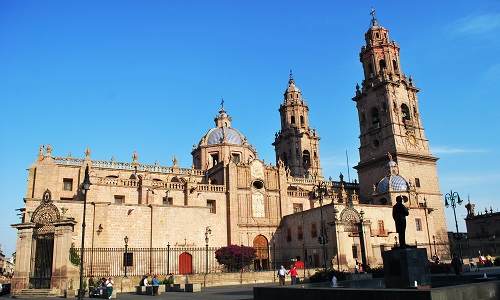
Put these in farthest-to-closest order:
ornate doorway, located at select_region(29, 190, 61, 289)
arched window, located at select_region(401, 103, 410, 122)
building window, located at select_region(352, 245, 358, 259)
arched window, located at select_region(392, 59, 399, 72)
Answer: arched window, located at select_region(392, 59, 399, 72), arched window, located at select_region(401, 103, 410, 122), building window, located at select_region(352, 245, 358, 259), ornate doorway, located at select_region(29, 190, 61, 289)

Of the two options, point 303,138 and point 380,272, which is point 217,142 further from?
point 380,272

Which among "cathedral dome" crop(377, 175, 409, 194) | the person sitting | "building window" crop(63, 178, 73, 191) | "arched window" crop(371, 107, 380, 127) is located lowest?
the person sitting

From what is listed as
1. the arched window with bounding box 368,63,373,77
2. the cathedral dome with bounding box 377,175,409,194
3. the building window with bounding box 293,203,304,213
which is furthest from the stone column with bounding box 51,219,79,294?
the arched window with bounding box 368,63,373,77

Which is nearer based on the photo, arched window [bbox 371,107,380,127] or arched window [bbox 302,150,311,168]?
arched window [bbox 371,107,380,127]

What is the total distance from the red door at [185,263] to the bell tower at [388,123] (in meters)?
26.0

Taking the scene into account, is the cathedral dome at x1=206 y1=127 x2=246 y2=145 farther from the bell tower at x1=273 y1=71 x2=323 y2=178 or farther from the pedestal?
the pedestal

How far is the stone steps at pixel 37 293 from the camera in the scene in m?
23.3

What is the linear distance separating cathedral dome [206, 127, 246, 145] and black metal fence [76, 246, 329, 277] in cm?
1632

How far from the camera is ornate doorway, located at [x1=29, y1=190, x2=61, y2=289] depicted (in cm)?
2452

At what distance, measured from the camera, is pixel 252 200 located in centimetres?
4619

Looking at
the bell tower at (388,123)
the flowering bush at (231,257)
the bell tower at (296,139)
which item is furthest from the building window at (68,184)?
the bell tower at (388,123)

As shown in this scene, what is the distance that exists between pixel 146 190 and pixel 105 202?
536 cm

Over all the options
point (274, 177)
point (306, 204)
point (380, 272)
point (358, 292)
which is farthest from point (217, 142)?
point (358, 292)

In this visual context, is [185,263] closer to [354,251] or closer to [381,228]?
[354,251]
